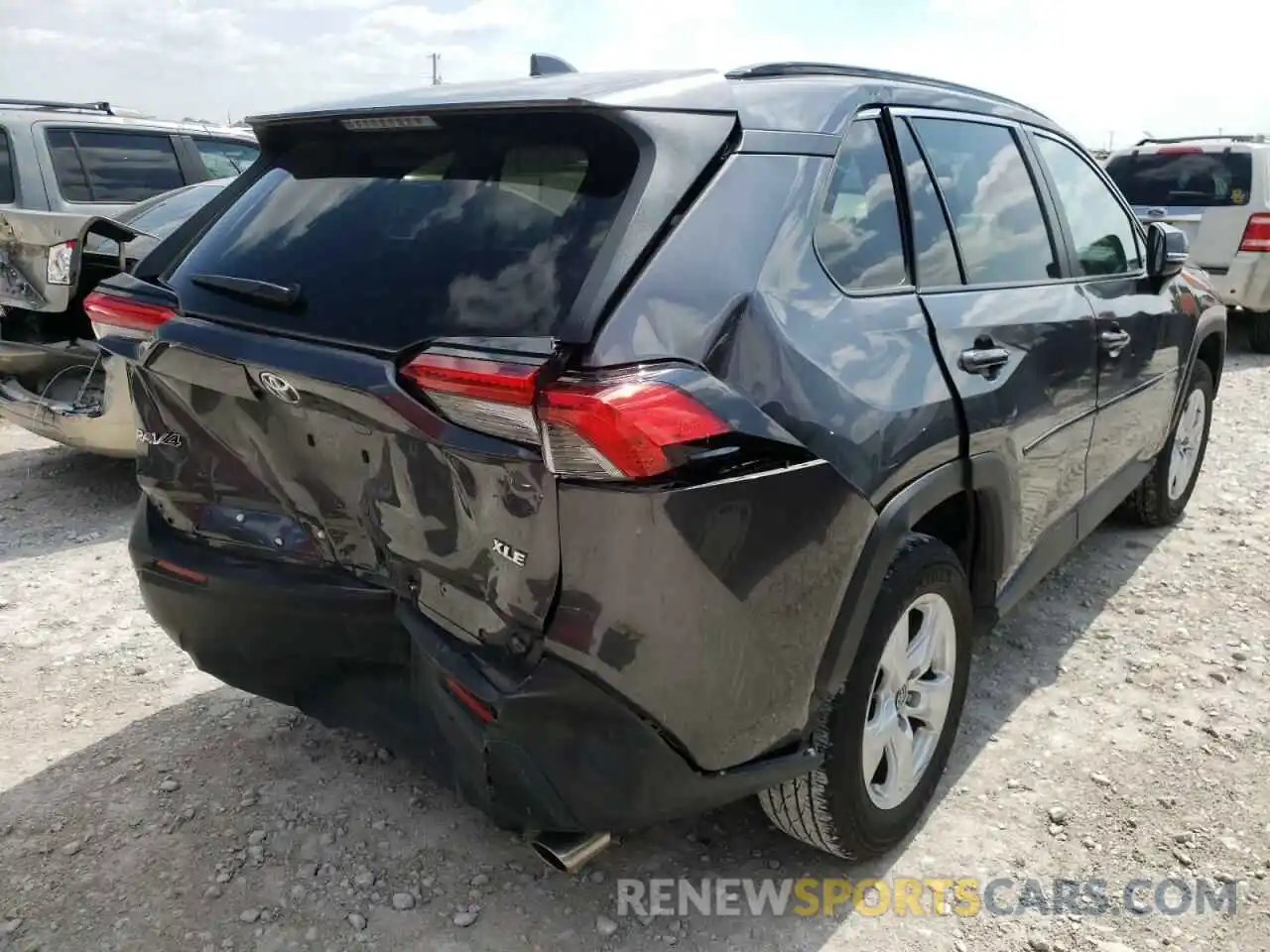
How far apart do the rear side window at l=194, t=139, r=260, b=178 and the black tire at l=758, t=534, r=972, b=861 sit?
21.6 feet

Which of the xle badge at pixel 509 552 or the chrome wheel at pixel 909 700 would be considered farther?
the chrome wheel at pixel 909 700

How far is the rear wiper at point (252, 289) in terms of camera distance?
212cm

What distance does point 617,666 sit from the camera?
1.80 m

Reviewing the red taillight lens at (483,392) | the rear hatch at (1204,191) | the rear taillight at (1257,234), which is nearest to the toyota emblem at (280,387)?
the red taillight lens at (483,392)

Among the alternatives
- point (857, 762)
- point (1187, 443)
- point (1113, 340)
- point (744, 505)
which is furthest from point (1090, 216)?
point (744, 505)

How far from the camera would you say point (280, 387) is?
208 cm

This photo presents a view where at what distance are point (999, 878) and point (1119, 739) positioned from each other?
84cm

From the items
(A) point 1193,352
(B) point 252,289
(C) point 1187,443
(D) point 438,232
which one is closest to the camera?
(D) point 438,232

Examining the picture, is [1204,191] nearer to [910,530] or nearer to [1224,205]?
[1224,205]

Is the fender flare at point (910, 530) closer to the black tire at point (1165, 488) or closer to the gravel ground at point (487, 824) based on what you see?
the gravel ground at point (487, 824)

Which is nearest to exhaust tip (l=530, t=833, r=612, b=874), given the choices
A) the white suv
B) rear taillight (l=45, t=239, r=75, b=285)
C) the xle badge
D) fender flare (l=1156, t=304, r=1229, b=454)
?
the xle badge

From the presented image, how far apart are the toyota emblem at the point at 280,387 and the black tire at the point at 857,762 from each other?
1293mm

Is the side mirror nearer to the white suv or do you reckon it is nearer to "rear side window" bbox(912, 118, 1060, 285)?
"rear side window" bbox(912, 118, 1060, 285)

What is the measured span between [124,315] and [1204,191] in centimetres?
924
